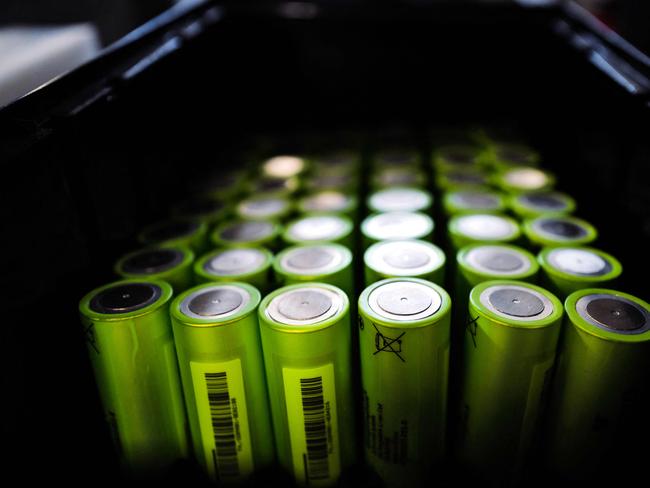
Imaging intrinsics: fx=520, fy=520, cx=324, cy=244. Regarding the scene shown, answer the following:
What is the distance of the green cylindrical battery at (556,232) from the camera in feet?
3.49

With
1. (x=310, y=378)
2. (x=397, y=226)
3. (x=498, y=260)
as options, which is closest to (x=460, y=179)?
(x=397, y=226)

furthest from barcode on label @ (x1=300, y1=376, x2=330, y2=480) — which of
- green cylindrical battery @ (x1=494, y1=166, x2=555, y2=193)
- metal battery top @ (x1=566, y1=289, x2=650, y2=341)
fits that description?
green cylindrical battery @ (x1=494, y1=166, x2=555, y2=193)

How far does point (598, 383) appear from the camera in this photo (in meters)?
0.80

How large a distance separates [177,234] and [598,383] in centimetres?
89

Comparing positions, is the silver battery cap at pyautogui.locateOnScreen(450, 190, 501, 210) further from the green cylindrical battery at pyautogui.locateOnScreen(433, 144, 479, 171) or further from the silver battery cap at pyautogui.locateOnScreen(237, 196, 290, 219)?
the silver battery cap at pyautogui.locateOnScreen(237, 196, 290, 219)

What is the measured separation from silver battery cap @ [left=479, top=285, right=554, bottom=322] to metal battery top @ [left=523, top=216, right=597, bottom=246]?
23 centimetres

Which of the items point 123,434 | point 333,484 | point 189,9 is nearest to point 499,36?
point 189,9

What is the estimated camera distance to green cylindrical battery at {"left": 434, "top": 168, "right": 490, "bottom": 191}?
1.37 metres

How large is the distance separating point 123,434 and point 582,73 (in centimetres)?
144

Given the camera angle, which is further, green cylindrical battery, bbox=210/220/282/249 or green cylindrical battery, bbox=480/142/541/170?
green cylindrical battery, bbox=480/142/541/170

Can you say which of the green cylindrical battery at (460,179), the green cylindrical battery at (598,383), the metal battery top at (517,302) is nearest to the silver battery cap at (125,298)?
the metal battery top at (517,302)

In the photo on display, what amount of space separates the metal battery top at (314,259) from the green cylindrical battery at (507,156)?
0.66 m

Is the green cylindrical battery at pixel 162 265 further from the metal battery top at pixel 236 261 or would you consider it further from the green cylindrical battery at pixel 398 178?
the green cylindrical battery at pixel 398 178

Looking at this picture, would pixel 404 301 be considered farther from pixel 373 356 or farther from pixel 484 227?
pixel 484 227
